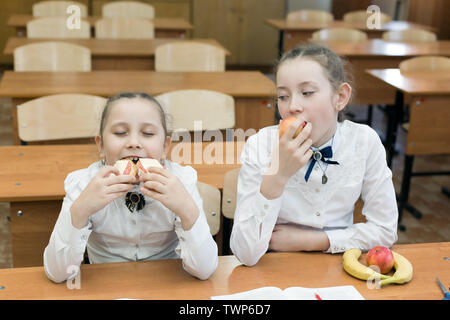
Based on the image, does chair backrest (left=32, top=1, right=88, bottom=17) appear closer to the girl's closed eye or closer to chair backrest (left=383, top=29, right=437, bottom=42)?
chair backrest (left=383, top=29, right=437, bottom=42)

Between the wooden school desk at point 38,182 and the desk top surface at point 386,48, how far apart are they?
8.31 feet

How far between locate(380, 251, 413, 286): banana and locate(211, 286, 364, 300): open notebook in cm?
9

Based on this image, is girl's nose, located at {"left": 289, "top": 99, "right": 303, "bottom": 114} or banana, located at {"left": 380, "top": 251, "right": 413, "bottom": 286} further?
girl's nose, located at {"left": 289, "top": 99, "right": 303, "bottom": 114}

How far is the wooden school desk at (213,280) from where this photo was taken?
3.85ft

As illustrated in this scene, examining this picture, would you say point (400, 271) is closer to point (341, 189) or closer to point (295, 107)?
point (341, 189)

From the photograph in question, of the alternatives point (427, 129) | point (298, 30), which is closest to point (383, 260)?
point (427, 129)

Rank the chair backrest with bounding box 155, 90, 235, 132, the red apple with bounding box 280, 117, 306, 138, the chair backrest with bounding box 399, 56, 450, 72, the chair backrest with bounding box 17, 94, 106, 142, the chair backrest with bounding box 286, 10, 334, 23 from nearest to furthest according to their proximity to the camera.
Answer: the red apple with bounding box 280, 117, 306, 138 < the chair backrest with bounding box 17, 94, 106, 142 < the chair backrest with bounding box 155, 90, 235, 132 < the chair backrest with bounding box 399, 56, 450, 72 < the chair backrest with bounding box 286, 10, 334, 23

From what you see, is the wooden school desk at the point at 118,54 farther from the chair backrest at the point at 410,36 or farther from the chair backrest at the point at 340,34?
the chair backrest at the point at 410,36

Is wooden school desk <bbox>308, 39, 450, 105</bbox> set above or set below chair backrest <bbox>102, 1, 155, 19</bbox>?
below

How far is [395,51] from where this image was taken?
14.5 feet

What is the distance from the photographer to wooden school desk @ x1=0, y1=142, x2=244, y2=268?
5.79 ft

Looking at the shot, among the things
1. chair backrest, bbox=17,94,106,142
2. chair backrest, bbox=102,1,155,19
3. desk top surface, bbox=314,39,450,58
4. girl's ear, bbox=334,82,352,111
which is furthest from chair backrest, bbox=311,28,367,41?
girl's ear, bbox=334,82,352,111
